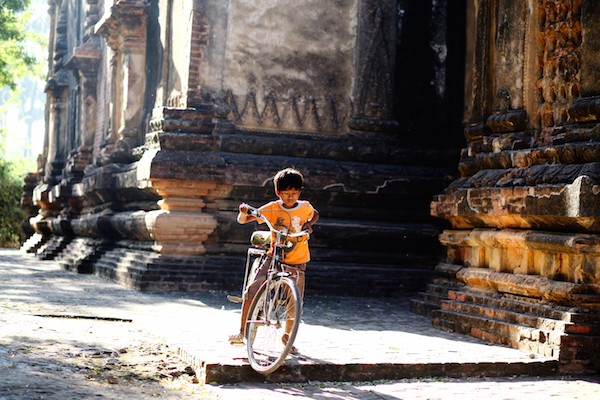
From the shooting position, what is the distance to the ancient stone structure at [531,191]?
572cm

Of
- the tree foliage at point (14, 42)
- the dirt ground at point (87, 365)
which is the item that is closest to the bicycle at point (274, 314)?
the dirt ground at point (87, 365)

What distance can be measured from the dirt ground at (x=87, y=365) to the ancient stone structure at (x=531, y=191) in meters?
2.81

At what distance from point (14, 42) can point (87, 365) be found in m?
22.1

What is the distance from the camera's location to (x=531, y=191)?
6.24m

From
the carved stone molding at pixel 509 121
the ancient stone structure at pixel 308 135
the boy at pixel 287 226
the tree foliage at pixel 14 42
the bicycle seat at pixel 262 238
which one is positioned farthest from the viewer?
the tree foliage at pixel 14 42

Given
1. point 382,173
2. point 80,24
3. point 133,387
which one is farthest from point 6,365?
point 80,24

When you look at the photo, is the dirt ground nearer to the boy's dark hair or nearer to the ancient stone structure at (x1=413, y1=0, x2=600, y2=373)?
the boy's dark hair

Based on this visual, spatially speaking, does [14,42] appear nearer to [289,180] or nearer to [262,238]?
[262,238]

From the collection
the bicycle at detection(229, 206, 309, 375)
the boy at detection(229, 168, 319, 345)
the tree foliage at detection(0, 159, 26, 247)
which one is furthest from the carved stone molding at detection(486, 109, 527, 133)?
the tree foliage at detection(0, 159, 26, 247)

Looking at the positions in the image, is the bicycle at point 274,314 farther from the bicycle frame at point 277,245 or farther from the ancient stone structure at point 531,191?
the ancient stone structure at point 531,191

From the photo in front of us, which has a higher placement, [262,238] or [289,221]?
[289,221]

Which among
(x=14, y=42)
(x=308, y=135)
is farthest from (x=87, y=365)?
(x=14, y=42)

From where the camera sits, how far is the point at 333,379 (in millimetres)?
5027

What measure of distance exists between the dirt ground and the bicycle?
1.49 feet
